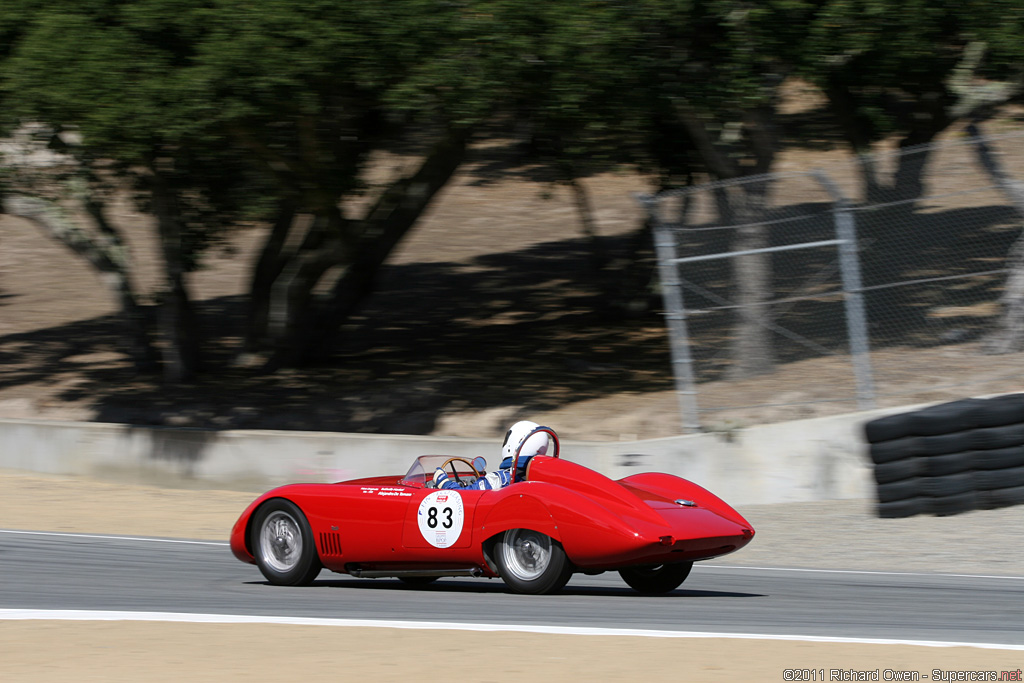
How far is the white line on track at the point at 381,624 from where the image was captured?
605 cm

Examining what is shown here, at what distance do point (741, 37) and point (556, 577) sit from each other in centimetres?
818

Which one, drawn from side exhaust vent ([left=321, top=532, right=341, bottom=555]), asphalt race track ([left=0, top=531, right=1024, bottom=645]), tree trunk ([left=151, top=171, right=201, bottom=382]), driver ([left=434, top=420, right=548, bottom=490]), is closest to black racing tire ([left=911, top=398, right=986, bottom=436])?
asphalt race track ([left=0, top=531, right=1024, bottom=645])

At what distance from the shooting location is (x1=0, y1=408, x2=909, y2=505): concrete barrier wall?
1195 cm

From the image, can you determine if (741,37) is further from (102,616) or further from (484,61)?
(102,616)

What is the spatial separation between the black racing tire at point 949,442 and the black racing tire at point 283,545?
5.12 metres

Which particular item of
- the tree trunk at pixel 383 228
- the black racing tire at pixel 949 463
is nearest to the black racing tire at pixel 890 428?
the black racing tire at pixel 949 463

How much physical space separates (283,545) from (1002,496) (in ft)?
19.3

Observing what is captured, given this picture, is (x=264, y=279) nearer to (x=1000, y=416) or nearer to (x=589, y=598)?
(x=1000, y=416)

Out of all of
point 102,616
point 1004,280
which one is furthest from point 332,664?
point 1004,280

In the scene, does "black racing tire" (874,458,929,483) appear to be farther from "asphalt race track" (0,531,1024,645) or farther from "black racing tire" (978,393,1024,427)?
"asphalt race track" (0,531,1024,645)

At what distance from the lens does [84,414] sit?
17062 millimetres

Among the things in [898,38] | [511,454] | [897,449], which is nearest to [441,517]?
[511,454]

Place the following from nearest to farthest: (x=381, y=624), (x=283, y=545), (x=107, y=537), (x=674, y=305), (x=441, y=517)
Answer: (x=381, y=624) → (x=441, y=517) → (x=283, y=545) → (x=107, y=537) → (x=674, y=305)

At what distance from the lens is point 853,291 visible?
11.8 metres
